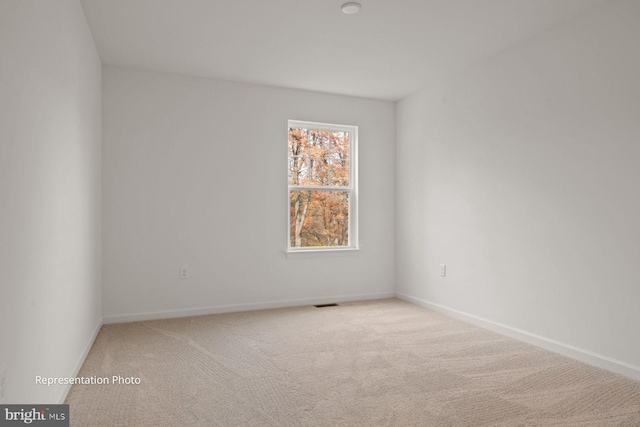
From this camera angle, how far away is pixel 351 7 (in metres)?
2.90

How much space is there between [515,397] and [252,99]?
145 inches

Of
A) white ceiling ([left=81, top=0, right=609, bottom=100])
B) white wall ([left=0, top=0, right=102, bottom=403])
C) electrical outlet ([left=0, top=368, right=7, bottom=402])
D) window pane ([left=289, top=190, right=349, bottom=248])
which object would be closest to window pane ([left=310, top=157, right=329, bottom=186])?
window pane ([left=289, top=190, right=349, bottom=248])

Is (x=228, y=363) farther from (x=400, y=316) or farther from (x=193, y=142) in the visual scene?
(x=193, y=142)

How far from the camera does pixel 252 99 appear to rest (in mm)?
4594

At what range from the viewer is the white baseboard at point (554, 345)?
279 centimetres

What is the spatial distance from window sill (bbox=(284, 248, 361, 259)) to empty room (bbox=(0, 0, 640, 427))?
0.02m

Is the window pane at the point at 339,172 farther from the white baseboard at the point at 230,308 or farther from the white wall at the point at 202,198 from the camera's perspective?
the white baseboard at the point at 230,308

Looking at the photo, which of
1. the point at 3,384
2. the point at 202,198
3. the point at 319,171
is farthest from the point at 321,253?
the point at 3,384

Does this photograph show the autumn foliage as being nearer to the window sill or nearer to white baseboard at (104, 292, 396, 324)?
the window sill

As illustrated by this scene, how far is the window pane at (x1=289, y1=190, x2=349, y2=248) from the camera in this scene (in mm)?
4906

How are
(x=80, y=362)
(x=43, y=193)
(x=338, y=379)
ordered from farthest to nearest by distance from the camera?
(x=80, y=362)
(x=338, y=379)
(x=43, y=193)

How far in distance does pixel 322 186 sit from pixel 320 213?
0.32m

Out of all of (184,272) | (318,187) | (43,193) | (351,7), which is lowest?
(184,272)

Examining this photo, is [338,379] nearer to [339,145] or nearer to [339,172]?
[339,172]
